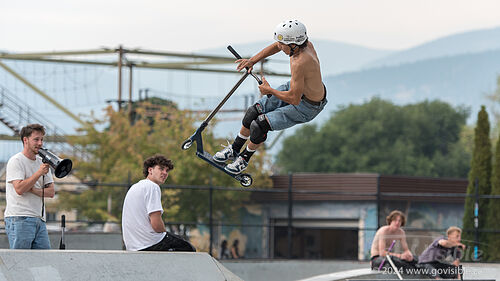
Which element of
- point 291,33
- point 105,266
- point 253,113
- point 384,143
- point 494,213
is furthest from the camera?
point 384,143

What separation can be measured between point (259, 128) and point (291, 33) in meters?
1.10

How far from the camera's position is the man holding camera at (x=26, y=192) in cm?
805

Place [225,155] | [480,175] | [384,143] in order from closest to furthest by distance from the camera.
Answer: [225,155] → [480,175] → [384,143]

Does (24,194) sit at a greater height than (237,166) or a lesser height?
lesser

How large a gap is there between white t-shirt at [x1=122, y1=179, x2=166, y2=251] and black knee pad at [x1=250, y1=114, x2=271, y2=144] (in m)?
1.12

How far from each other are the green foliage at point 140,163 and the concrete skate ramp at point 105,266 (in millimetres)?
17101

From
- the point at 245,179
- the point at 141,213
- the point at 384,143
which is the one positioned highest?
the point at 384,143

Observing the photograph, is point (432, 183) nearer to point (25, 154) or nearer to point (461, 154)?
point (25, 154)

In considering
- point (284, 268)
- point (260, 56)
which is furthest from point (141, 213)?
point (284, 268)

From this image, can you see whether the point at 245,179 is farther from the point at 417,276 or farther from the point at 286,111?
the point at 417,276

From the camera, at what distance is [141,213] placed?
25.9 ft

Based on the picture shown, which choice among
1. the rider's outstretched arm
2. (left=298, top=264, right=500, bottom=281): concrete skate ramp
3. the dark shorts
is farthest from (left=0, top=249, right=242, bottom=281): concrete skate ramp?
(left=298, top=264, right=500, bottom=281): concrete skate ramp

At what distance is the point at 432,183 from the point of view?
31438 mm

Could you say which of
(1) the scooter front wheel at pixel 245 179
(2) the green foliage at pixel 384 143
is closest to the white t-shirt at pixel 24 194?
(1) the scooter front wheel at pixel 245 179
